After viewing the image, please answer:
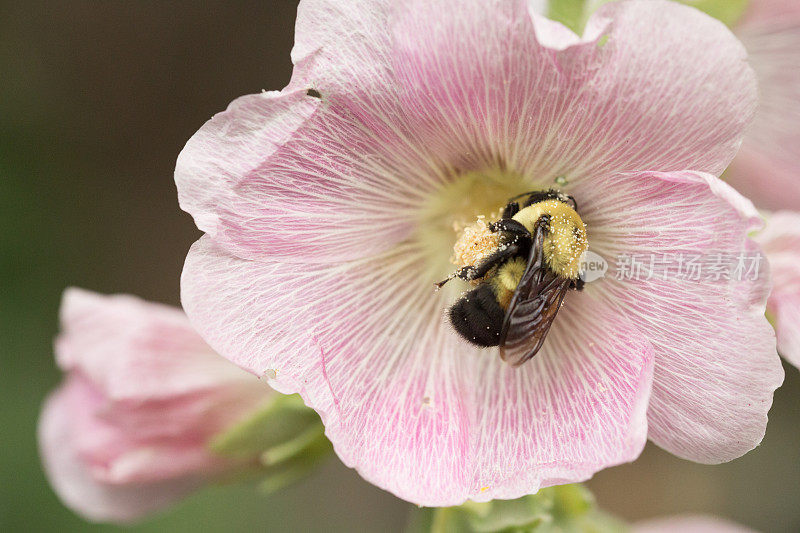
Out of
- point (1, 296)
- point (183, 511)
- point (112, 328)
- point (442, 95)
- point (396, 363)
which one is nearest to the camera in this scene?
point (442, 95)

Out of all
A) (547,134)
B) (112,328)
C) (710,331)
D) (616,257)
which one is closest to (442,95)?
(547,134)

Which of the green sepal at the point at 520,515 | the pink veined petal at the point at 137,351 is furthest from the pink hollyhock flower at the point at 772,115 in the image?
the pink veined petal at the point at 137,351

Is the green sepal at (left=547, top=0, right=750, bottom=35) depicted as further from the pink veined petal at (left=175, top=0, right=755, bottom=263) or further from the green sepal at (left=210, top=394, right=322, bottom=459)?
the green sepal at (left=210, top=394, right=322, bottom=459)

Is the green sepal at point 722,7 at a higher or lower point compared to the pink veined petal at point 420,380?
higher

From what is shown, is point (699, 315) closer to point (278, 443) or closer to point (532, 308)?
point (532, 308)

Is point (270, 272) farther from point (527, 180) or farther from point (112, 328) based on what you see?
point (112, 328)

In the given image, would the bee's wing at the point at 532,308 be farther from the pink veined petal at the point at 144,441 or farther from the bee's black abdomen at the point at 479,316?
the pink veined petal at the point at 144,441
